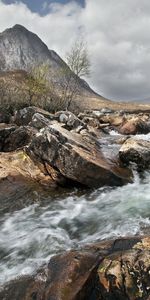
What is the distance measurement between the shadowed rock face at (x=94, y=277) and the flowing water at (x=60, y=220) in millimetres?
1170

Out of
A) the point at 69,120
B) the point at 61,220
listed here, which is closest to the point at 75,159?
the point at 61,220

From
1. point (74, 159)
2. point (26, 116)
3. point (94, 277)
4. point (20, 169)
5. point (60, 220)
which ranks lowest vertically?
point (60, 220)

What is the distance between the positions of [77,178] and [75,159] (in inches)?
34.0

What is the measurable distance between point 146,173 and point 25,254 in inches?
388

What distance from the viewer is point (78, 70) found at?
7000 cm

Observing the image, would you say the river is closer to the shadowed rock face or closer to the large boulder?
the large boulder

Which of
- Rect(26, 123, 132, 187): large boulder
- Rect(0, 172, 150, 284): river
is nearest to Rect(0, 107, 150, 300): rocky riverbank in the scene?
Rect(26, 123, 132, 187): large boulder

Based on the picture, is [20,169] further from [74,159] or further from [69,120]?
[69,120]

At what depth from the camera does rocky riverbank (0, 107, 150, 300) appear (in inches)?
307

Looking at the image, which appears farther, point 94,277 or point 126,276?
point 94,277

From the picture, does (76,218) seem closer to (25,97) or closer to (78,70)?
(25,97)

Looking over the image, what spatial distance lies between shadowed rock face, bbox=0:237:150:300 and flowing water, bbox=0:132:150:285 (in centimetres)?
117

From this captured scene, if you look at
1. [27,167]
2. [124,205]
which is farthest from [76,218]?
[27,167]

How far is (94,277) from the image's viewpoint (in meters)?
8.03
